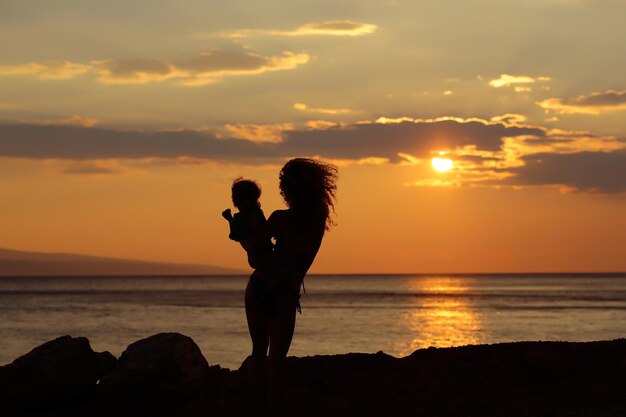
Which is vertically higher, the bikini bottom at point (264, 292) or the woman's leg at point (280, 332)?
the bikini bottom at point (264, 292)

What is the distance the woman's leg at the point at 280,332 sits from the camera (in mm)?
8109

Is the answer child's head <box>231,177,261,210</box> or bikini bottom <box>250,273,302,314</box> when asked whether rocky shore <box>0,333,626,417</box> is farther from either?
child's head <box>231,177,261,210</box>

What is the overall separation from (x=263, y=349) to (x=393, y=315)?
4093 cm

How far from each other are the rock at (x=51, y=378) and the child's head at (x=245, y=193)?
4001mm

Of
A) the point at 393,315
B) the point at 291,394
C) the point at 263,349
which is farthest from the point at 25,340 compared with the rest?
the point at 263,349

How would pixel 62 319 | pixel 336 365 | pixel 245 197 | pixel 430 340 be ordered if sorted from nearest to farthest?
pixel 245 197 < pixel 336 365 < pixel 430 340 < pixel 62 319

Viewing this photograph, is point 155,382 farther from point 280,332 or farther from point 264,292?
point 264,292

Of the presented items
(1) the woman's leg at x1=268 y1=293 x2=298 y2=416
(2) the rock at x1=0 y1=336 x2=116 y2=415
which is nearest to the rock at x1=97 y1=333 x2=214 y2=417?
(2) the rock at x1=0 y1=336 x2=116 y2=415

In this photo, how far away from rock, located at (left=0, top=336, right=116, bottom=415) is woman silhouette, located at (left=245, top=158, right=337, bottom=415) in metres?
3.58

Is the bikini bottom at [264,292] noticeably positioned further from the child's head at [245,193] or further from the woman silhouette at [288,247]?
the child's head at [245,193]

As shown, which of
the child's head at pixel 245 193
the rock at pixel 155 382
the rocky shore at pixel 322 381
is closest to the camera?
the child's head at pixel 245 193

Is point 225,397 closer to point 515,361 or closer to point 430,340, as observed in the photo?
point 515,361

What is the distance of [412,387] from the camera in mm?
10492

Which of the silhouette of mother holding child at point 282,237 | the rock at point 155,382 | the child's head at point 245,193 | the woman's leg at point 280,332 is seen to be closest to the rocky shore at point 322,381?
the rock at point 155,382
